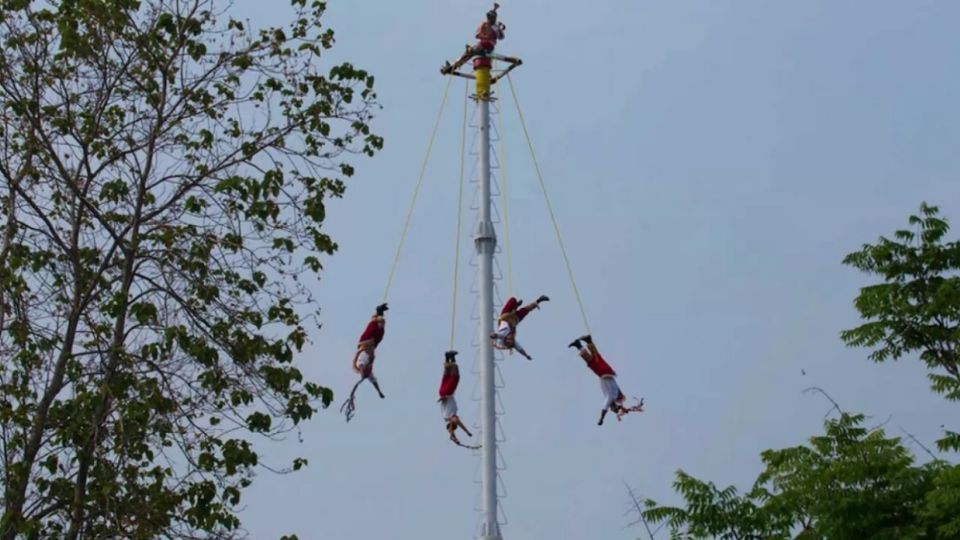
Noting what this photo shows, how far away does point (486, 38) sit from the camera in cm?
1711


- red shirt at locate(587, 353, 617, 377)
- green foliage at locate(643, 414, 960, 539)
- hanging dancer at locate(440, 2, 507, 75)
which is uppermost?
hanging dancer at locate(440, 2, 507, 75)

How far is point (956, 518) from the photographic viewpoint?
13.5 metres

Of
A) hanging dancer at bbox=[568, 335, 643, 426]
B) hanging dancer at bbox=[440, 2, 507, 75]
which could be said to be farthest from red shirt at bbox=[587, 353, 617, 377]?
hanging dancer at bbox=[440, 2, 507, 75]

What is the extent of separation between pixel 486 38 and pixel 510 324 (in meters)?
3.91

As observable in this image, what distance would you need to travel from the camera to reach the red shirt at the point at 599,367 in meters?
15.7

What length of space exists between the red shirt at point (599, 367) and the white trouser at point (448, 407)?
1.65 m

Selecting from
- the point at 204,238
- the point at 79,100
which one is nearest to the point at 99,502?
the point at 204,238

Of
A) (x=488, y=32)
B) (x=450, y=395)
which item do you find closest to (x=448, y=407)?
(x=450, y=395)

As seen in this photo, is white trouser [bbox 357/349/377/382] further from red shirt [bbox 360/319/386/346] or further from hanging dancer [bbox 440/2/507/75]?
hanging dancer [bbox 440/2/507/75]

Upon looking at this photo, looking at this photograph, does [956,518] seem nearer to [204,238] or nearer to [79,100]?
[204,238]

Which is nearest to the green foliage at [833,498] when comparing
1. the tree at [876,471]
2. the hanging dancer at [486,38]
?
the tree at [876,471]

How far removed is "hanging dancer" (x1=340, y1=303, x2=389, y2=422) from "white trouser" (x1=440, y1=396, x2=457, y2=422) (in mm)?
871

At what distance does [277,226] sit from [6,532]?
12.1 ft

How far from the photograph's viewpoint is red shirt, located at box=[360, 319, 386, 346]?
1549 cm
